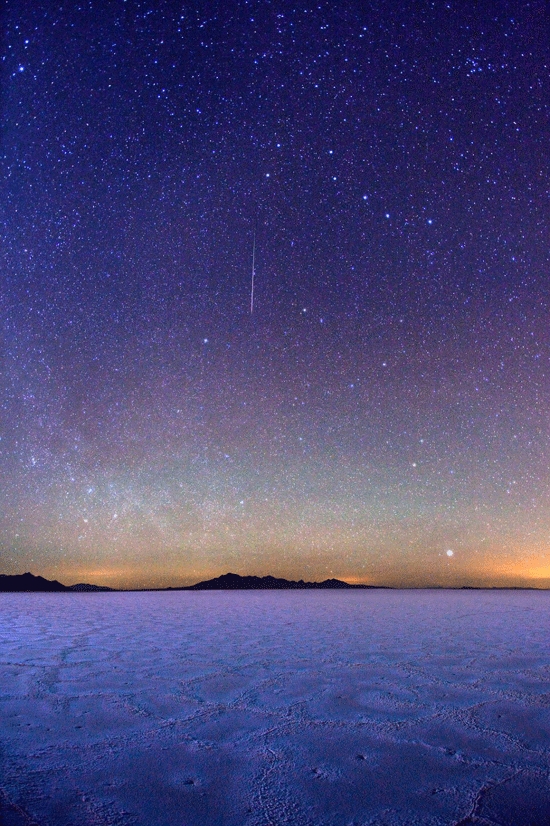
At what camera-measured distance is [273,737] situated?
7.30 ft

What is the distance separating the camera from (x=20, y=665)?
3744 mm

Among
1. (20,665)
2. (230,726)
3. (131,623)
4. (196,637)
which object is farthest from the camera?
(131,623)

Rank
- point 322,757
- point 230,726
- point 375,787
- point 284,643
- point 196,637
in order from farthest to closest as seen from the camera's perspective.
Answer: point 196,637
point 284,643
point 230,726
point 322,757
point 375,787

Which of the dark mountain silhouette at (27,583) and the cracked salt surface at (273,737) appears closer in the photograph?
the cracked salt surface at (273,737)

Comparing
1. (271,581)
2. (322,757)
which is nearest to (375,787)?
(322,757)

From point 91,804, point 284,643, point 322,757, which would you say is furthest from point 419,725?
point 284,643

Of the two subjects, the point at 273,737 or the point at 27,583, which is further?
the point at 27,583

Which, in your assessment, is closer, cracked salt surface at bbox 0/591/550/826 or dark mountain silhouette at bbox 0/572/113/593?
cracked salt surface at bbox 0/591/550/826

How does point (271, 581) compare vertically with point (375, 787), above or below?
below

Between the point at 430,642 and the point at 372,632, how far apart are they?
1.03 metres

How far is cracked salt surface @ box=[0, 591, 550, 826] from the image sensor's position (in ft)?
5.26

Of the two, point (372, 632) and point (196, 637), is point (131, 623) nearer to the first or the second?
point (196, 637)

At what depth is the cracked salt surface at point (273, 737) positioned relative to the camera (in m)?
1.60

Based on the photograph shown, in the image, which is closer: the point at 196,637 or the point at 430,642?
the point at 430,642
